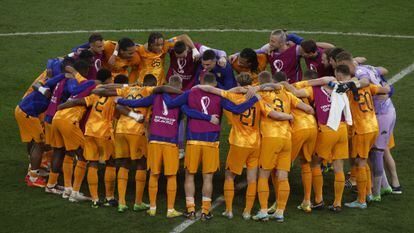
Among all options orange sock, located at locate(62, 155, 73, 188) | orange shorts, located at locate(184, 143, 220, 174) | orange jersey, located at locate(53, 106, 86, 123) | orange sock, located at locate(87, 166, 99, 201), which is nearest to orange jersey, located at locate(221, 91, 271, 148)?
orange shorts, located at locate(184, 143, 220, 174)

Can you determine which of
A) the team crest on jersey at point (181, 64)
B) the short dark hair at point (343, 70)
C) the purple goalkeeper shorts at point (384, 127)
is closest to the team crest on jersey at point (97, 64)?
the team crest on jersey at point (181, 64)

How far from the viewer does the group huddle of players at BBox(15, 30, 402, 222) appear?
14.6 metres

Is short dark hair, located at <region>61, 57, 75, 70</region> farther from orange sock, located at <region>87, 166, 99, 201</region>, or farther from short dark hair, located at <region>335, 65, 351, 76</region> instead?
short dark hair, located at <region>335, 65, 351, 76</region>

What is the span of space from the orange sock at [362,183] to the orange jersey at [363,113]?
Answer: 2.05 feet

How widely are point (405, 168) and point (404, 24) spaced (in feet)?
28.6

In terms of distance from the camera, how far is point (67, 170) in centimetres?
1554

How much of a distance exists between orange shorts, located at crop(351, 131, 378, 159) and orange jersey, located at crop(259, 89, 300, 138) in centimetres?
120

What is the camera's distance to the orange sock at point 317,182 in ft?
49.4

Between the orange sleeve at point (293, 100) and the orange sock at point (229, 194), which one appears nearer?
the orange sock at point (229, 194)

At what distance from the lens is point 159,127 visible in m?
14.6

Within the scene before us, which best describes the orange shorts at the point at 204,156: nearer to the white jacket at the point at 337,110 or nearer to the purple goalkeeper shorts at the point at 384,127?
the white jacket at the point at 337,110

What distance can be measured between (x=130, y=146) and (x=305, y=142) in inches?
110

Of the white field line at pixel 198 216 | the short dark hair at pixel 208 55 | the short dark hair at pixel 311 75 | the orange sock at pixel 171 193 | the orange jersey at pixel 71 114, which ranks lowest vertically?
the white field line at pixel 198 216

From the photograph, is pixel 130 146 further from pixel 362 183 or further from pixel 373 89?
pixel 373 89
